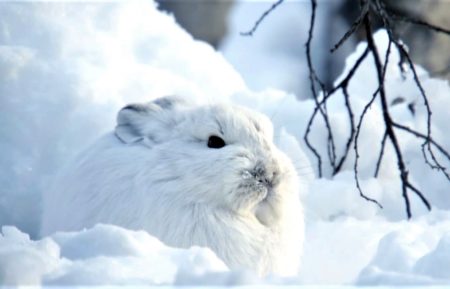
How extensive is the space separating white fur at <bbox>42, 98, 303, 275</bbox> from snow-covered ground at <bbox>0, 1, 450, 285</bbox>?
305 mm

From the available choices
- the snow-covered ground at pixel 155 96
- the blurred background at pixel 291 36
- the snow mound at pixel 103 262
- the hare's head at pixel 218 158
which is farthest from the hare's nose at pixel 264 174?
the blurred background at pixel 291 36

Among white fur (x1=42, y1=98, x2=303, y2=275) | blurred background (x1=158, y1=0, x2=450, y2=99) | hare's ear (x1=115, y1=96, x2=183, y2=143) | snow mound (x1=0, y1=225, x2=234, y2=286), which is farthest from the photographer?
blurred background (x1=158, y1=0, x2=450, y2=99)

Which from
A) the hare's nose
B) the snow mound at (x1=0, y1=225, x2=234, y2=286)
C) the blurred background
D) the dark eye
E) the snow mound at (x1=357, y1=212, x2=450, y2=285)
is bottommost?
the snow mound at (x1=0, y1=225, x2=234, y2=286)

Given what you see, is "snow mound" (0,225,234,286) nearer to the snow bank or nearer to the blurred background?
the snow bank

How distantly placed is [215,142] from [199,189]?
10.2 inches

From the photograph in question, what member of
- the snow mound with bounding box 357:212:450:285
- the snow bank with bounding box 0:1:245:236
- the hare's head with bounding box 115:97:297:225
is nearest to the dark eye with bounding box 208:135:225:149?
the hare's head with bounding box 115:97:297:225

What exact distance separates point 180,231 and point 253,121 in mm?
597

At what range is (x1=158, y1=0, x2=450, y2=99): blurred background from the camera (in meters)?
7.38

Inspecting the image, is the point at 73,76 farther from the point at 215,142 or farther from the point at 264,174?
the point at 264,174

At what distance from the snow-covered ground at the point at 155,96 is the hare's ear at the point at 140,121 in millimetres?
727

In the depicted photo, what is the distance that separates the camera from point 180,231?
10.6ft

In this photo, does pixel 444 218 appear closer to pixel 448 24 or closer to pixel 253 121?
pixel 253 121

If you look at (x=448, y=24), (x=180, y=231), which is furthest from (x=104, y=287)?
(x=448, y=24)

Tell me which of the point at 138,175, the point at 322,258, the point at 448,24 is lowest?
the point at 322,258
